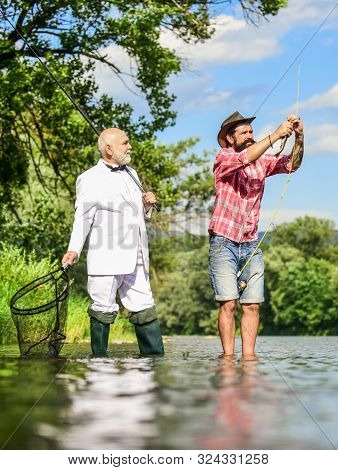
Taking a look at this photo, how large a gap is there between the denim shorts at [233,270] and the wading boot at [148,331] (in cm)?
63

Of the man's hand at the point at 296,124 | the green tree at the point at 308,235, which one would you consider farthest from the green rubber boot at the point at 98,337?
the green tree at the point at 308,235

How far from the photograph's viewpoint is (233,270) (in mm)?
8008

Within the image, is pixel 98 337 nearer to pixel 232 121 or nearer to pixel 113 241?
pixel 113 241

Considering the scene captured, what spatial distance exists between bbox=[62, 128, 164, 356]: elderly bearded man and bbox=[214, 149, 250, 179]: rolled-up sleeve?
0.64 metres

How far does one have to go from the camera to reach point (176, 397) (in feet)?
15.7

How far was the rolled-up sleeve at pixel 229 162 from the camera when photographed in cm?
782

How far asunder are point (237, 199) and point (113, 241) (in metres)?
1.09

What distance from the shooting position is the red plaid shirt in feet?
26.2

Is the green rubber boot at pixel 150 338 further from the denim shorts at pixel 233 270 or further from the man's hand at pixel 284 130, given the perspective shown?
the man's hand at pixel 284 130

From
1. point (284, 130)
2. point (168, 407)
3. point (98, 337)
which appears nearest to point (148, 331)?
point (98, 337)

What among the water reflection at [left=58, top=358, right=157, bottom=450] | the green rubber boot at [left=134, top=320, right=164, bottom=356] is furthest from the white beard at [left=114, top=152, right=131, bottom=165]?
the water reflection at [left=58, top=358, right=157, bottom=450]

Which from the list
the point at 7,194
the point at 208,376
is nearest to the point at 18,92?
the point at 7,194

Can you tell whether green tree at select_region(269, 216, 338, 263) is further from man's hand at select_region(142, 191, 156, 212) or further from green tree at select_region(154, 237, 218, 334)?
man's hand at select_region(142, 191, 156, 212)
